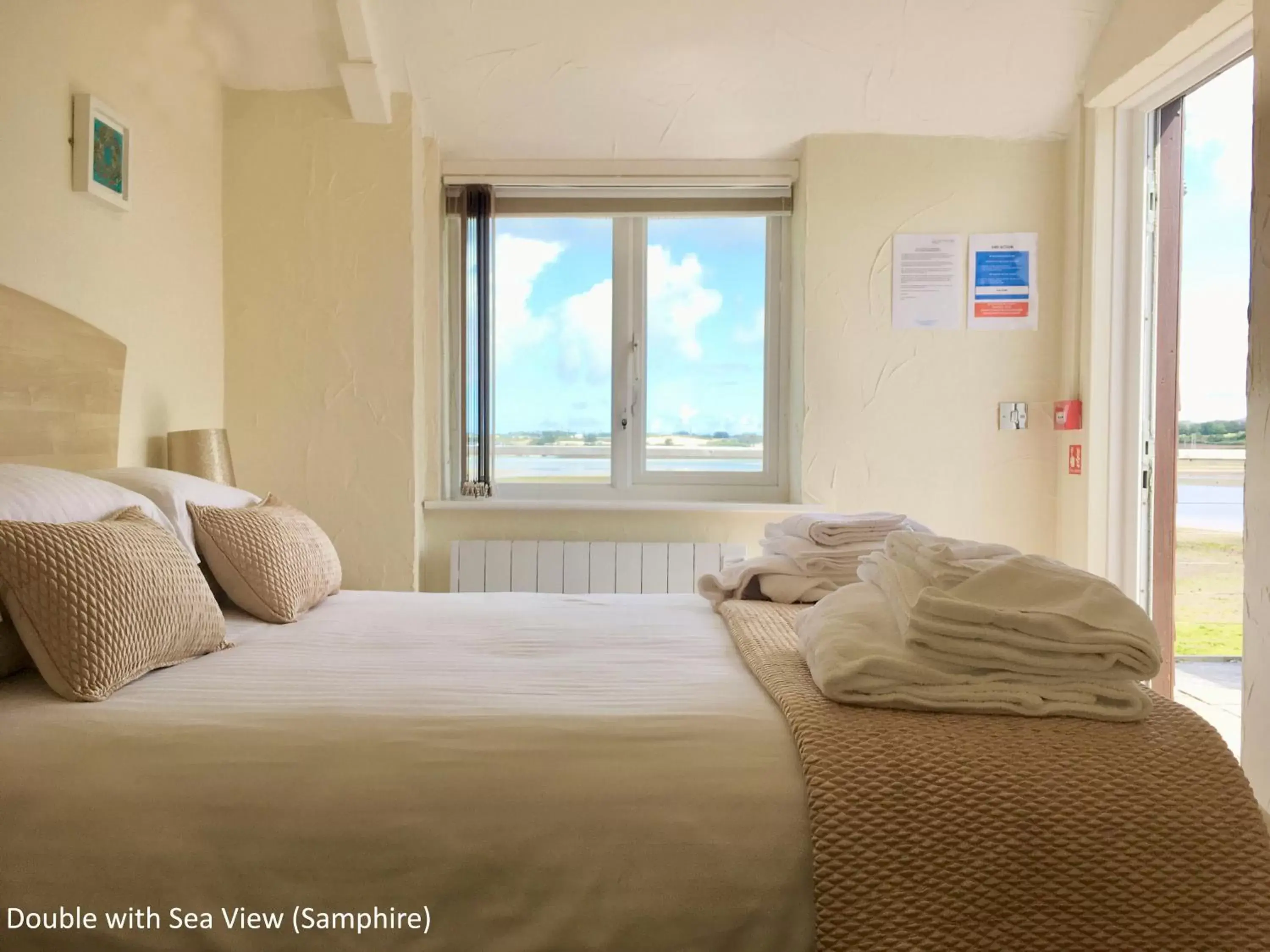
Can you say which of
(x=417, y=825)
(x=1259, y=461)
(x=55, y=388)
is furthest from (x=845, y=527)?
(x=55, y=388)

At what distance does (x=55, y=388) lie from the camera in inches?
86.2

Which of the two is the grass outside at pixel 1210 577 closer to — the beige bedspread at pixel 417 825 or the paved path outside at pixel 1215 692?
the paved path outside at pixel 1215 692

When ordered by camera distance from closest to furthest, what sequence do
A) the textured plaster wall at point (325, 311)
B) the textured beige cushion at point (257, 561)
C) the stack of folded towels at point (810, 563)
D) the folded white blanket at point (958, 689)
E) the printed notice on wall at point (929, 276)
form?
the folded white blanket at point (958, 689), the textured beige cushion at point (257, 561), the stack of folded towels at point (810, 563), the textured plaster wall at point (325, 311), the printed notice on wall at point (929, 276)

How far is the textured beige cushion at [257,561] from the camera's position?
6.38 feet

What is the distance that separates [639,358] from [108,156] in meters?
1.89

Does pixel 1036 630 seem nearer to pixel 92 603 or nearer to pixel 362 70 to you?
pixel 92 603

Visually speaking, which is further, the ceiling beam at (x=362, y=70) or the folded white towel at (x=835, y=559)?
the ceiling beam at (x=362, y=70)

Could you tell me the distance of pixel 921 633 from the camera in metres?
1.34

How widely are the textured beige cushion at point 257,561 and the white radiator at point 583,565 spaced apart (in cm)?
136

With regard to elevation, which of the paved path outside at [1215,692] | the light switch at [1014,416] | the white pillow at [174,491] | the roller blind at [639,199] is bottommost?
the paved path outside at [1215,692]

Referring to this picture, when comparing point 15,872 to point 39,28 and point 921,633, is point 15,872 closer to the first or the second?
point 921,633

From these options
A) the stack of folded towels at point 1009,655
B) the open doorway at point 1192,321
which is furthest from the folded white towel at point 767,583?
the open doorway at point 1192,321

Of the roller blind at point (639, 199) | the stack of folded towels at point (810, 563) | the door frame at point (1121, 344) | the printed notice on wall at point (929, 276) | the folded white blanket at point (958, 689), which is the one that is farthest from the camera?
the roller blind at point (639, 199)

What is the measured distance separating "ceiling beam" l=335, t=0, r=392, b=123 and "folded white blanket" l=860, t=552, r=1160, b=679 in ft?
8.29
